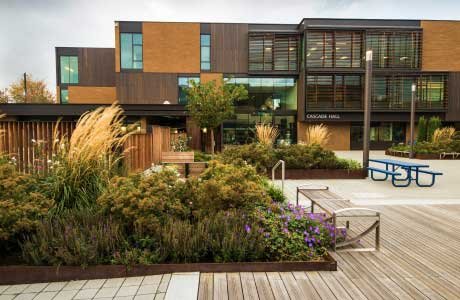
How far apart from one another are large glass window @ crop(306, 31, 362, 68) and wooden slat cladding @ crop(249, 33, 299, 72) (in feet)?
5.32

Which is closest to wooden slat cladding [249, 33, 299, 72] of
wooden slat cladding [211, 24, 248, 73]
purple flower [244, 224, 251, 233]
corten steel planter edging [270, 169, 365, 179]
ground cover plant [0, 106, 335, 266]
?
wooden slat cladding [211, 24, 248, 73]

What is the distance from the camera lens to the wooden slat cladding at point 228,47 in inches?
996

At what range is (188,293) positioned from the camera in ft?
8.29

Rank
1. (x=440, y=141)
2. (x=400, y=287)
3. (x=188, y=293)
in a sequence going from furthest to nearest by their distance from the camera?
1. (x=440, y=141)
2. (x=400, y=287)
3. (x=188, y=293)

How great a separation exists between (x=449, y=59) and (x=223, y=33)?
21752 mm

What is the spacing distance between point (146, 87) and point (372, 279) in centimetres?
2495

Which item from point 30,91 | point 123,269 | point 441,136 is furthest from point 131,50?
point 30,91

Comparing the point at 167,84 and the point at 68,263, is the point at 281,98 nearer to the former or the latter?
the point at 167,84

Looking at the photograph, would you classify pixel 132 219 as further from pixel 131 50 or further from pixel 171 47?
pixel 131 50

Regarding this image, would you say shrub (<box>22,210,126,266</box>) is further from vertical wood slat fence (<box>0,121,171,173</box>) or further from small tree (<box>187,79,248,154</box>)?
small tree (<box>187,79,248,154</box>)

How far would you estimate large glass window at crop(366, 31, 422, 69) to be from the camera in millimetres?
24891

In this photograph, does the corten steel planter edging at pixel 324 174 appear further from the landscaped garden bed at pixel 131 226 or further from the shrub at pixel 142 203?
the shrub at pixel 142 203

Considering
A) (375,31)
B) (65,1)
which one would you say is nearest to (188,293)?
(375,31)

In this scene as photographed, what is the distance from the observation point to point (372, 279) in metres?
2.87
